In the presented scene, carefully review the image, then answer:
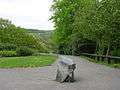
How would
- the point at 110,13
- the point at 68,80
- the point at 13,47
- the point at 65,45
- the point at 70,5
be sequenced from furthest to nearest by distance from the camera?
the point at 65,45, the point at 70,5, the point at 13,47, the point at 110,13, the point at 68,80

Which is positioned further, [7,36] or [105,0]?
[7,36]

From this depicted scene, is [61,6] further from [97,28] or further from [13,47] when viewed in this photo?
[97,28]

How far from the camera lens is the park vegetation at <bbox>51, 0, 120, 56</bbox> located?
2952 centimetres

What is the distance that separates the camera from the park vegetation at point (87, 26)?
2952 centimetres

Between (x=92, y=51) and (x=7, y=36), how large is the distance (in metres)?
17.9

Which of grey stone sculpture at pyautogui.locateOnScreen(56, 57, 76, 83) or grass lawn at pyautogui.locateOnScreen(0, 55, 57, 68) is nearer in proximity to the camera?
grey stone sculpture at pyautogui.locateOnScreen(56, 57, 76, 83)

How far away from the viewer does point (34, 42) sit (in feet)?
227

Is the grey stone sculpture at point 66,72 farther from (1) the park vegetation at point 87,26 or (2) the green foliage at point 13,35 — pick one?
(2) the green foliage at point 13,35

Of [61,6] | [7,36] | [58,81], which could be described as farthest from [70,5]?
[58,81]

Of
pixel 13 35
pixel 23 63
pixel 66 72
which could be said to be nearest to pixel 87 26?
pixel 23 63

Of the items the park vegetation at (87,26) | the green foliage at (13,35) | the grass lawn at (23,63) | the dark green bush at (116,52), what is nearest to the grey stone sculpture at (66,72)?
the grass lawn at (23,63)

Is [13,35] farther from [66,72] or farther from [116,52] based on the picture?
[66,72]

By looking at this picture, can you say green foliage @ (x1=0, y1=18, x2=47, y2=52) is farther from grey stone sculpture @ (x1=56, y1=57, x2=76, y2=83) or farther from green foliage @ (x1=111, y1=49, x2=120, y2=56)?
grey stone sculpture @ (x1=56, y1=57, x2=76, y2=83)

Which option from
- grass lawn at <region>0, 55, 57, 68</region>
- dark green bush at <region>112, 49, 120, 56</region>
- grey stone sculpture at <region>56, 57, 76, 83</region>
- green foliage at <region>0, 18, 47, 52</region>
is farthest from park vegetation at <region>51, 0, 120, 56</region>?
grey stone sculpture at <region>56, 57, 76, 83</region>
